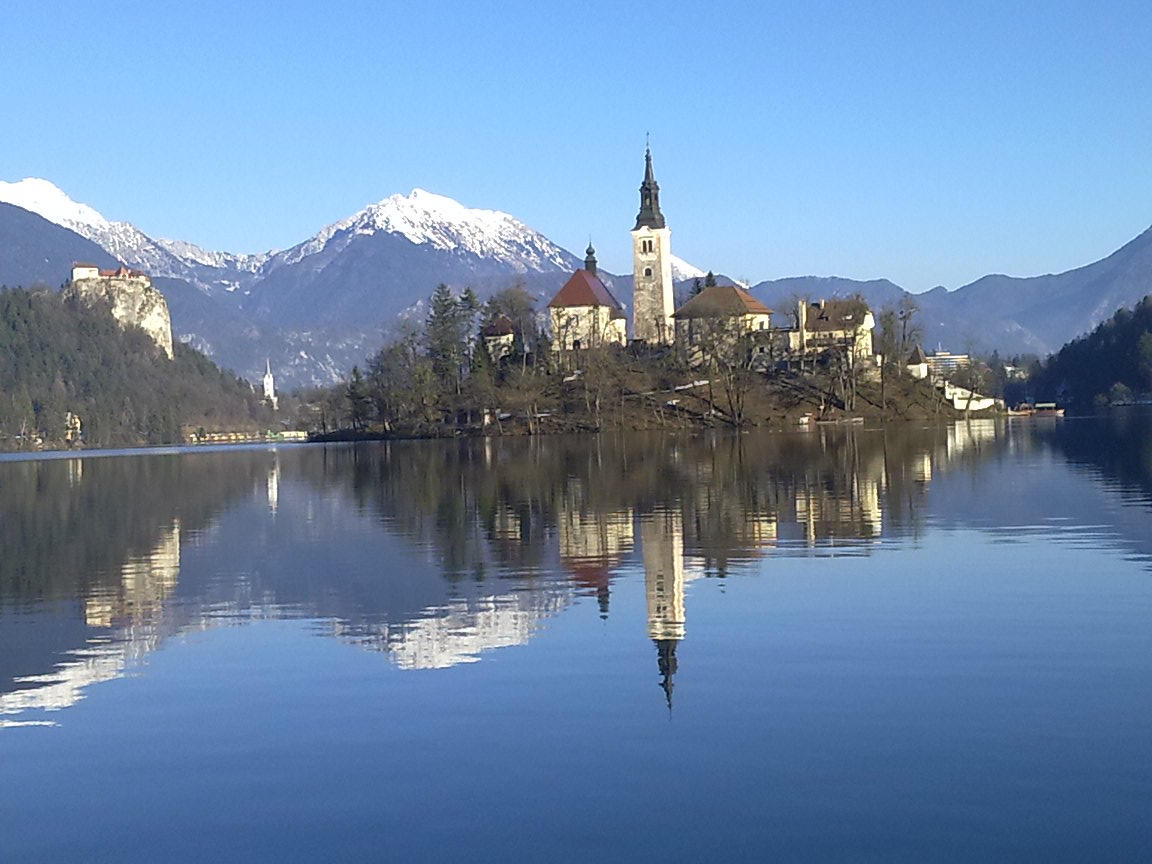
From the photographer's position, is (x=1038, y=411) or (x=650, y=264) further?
(x=1038, y=411)

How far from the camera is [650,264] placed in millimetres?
162000

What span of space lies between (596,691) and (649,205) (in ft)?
496

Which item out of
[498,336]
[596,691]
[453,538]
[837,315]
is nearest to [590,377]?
[498,336]

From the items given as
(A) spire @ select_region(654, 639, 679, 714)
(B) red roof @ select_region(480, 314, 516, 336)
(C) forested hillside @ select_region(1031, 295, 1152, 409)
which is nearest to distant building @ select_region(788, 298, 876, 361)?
(B) red roof @ select_region(480, 314, 516, 336)

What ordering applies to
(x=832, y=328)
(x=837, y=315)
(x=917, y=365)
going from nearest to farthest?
(x=832, y=328)
(x=917, y=365)
(x=837, y=315)

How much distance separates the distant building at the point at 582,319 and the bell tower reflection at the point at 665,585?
4437 inches

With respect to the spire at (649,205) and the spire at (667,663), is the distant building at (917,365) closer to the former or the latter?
the spire at (649,205)

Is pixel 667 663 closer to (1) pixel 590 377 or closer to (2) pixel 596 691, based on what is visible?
(2) pixel 596 691

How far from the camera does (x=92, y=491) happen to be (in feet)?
209

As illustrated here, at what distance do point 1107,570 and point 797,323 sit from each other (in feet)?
412

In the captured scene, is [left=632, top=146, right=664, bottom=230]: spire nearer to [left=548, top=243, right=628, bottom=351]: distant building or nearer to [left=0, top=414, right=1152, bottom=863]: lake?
[left=548, top=243, right=628, bottom=351]: distant building

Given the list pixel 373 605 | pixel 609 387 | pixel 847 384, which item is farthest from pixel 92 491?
pixel 847 384

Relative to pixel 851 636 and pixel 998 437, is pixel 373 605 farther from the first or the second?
pixel 998 437

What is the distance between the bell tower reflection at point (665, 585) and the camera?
59.7 ft
